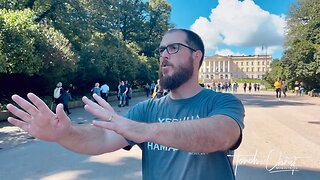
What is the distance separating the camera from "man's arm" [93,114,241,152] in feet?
4.30

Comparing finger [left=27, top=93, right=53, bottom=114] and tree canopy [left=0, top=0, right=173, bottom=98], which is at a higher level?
tree canopy [left=0, top=0, right=173, bottom=98]

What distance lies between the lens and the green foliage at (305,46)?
33.0 metres

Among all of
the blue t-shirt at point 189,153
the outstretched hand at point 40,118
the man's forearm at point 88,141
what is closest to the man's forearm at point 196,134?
the blue t-shirt at point 189,153

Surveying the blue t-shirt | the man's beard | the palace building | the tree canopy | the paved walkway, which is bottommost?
the paved walkway

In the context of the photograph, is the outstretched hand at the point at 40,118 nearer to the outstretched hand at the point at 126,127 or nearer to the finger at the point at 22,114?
the finger at the point at 22,114

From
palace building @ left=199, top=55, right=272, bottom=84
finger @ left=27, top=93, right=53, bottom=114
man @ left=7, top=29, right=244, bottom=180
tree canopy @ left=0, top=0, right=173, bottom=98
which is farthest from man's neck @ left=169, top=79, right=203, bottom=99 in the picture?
palace building @ left=199, top=55, right=272, bottom=84

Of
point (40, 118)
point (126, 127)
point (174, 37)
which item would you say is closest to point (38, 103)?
point (40, 118)

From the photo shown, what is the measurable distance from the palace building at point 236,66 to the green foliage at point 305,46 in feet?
268

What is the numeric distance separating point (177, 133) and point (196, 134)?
0.28ft

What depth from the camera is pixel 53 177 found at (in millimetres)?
5289

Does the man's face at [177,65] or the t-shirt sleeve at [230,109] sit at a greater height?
the man's face at [177,65]

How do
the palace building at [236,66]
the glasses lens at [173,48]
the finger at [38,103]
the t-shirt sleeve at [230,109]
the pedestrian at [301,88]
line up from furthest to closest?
1. the palace building at [236,66]
2. the pedestrian at [301,88]
3. the glasses lens at [173,48]
4. the t-shirt sleeve at [230,109]
5. the finger at [38,103]

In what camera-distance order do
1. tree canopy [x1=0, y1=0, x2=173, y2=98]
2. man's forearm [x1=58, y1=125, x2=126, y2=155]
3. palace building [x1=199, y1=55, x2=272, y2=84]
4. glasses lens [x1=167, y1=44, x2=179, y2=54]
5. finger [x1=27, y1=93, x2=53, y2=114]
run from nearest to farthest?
finger [x1=27, y1=93, x2=53, y2=114]
man's forearm [x1=58, y1=125, x2=126, y2=155]
glasses lens [x1=167, y1=44, x2=179, y2=54]
tree canopy [x1=0, y1=0, x2=173, y2=98]
palace building [x1=199, y1=55, x2=272, y2=84]

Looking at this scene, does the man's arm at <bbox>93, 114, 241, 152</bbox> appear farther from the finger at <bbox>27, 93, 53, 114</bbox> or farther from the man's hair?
the man's hair
